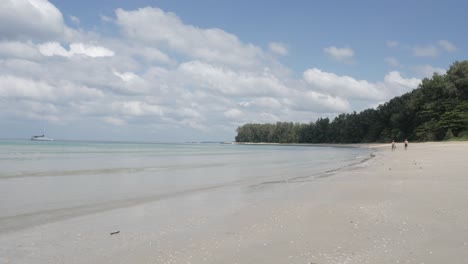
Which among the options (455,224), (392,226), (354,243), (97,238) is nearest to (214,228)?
(97,238)

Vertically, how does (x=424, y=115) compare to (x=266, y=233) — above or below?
Answer: above

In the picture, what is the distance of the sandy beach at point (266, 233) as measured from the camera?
5.82m

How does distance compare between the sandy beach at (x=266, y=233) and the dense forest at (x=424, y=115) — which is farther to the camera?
the dense forest at (x=424, y=115)

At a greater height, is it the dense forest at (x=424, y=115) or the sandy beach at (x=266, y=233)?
the dense forest at (x=424, y=115)

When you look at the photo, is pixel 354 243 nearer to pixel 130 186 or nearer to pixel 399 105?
pixel 130 186

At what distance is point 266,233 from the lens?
23.4 ft

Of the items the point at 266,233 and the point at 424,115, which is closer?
the point at 266,233

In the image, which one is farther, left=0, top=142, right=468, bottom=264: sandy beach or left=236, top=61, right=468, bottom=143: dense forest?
left=236, top=61, right=468, bottom=143: dense forest

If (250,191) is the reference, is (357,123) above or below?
above

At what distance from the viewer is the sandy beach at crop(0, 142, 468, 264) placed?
5824mm

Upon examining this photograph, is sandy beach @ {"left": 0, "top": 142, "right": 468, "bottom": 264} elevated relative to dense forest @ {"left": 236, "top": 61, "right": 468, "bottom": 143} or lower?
lower

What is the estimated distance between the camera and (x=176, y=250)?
6.25 meters

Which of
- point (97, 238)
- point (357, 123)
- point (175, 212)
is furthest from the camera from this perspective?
point (357, 123)

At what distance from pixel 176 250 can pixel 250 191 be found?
7927mm
